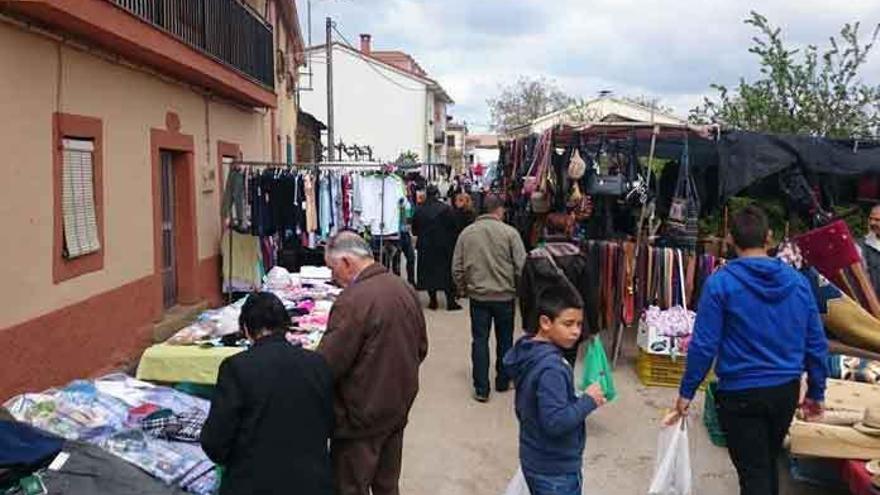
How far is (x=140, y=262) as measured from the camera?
807cm

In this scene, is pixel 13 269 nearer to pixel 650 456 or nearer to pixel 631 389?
pixel 650 456

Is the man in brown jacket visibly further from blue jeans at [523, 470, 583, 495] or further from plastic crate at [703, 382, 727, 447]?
plastic crate at [703, 382, 727, 447]

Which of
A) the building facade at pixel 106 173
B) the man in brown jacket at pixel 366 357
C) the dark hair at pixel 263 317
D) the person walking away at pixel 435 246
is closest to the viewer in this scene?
the dark hair at pixel 263 317

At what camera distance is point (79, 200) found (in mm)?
6668

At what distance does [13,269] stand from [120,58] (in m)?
2.73

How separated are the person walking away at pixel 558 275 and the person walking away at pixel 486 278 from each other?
1.30ft

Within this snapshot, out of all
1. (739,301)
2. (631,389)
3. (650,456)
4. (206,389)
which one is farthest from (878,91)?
(206,389)

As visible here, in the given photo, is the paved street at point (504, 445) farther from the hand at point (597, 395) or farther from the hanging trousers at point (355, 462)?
the hand at point (597, 395)

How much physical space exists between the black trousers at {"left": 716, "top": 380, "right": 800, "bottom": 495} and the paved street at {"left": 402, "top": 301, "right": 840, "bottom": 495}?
127 cm

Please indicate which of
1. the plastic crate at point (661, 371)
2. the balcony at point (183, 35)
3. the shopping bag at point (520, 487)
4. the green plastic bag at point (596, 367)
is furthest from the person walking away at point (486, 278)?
the shopping bag at point (520, 487)

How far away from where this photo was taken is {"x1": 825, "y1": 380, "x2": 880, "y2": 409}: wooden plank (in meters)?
5.20

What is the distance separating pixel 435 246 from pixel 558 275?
308 inches

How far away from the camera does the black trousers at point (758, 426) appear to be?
4.02 meters

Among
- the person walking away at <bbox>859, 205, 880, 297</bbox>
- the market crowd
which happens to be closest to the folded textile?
the market crowd
